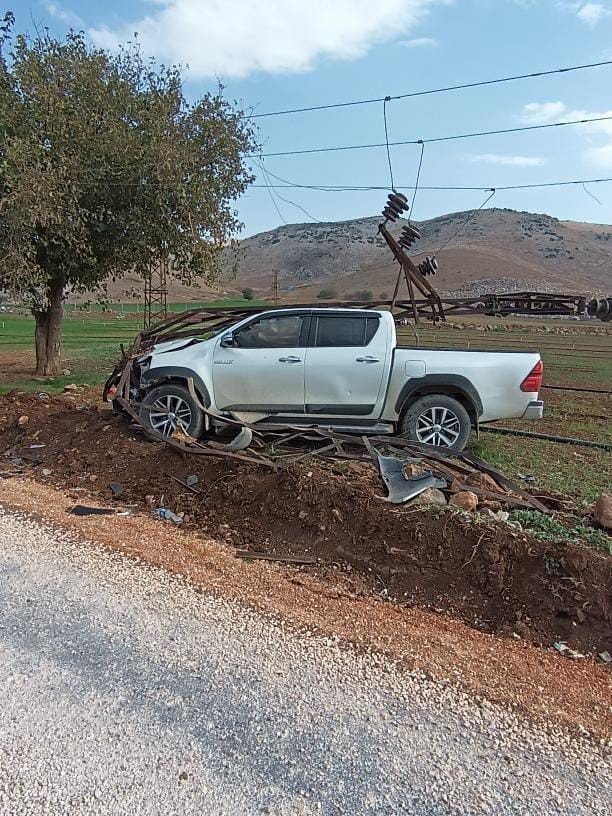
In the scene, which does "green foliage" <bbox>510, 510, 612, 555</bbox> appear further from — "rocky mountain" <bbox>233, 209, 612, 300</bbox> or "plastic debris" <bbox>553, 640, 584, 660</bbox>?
"rocky mountain" <bbox>233, 209, 612, 300</bbox>

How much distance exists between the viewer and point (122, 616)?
14.3 ft

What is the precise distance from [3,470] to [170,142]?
28.0 ft

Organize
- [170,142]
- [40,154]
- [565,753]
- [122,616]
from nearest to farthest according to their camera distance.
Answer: [565,753] → [122,616] → [40,154] → [170,142]

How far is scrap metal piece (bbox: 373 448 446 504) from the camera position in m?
5.85

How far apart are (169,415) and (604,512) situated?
5.19m

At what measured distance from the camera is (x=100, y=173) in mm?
13062

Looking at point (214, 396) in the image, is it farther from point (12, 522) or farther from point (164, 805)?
point (164, 805)

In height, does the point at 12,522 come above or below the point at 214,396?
below

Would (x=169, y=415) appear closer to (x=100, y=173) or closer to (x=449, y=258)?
(x=100, y=173)

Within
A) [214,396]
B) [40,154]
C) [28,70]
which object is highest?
[28,70]

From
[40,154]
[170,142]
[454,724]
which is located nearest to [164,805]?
[454,724]

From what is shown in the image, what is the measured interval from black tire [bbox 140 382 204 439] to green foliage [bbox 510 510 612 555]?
4.17 metres

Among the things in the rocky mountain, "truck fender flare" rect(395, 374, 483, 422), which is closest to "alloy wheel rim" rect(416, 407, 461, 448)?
"truck fender flare" rect(395, 374, 483, 422)

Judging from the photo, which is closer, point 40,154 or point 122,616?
point 122,616
